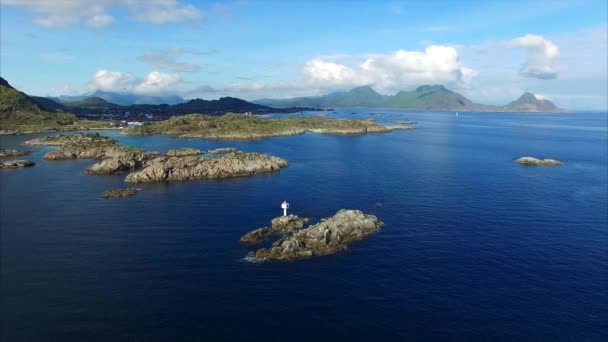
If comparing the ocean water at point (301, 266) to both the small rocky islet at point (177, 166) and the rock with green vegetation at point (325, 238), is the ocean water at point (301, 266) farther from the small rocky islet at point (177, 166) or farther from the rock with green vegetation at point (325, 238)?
the small rocky islet at point (177, 166)

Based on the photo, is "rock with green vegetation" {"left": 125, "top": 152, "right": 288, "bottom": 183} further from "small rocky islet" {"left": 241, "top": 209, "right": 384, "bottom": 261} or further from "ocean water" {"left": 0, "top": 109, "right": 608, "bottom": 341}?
"small rocky islet" {"left": 241, "top": 209, "right": 384, "bottom": 261}

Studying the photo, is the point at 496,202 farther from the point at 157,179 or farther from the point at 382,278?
the point at 157,179

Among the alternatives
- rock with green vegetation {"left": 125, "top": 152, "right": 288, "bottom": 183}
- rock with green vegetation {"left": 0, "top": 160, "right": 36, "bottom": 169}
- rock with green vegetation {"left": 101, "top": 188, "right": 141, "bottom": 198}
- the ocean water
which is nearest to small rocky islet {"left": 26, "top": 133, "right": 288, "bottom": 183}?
rock with green vegetation {"left": 125, "top": 152, "right": 288, "bottom": 183}

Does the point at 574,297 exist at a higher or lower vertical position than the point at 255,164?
lower

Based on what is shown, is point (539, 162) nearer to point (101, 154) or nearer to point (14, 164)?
point (101, 154)

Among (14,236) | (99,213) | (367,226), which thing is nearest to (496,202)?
(367,226)

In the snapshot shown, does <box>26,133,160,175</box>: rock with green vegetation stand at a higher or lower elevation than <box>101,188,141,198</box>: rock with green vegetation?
higher
